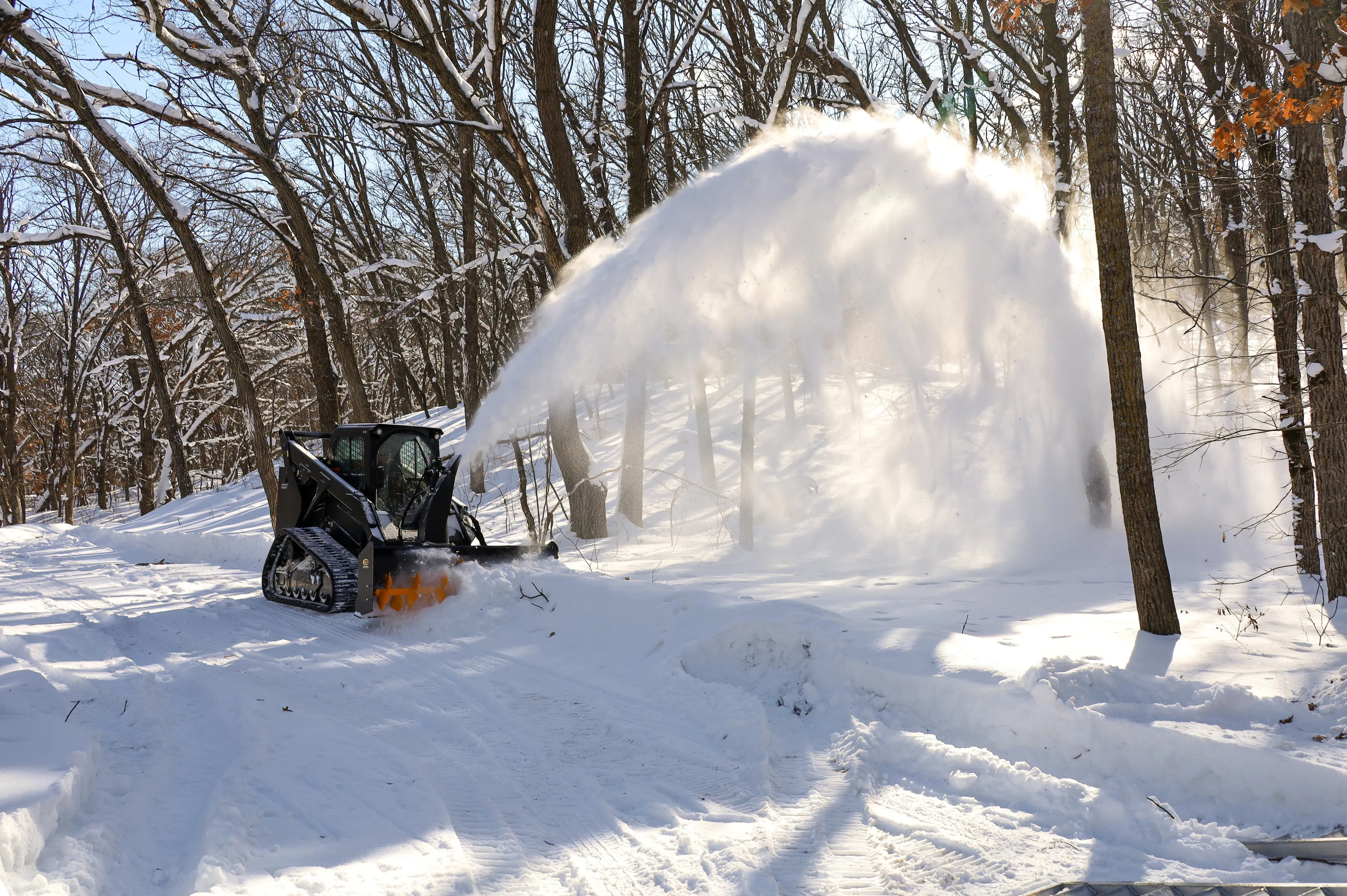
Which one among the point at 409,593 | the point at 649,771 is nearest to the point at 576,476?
the point at 409,593

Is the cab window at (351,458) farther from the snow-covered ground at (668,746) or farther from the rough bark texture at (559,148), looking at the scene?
the rough bark texture at (559,148)

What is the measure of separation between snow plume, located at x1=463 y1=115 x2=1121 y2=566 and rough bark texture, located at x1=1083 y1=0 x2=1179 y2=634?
2.30m

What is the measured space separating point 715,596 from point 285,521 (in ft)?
16.6

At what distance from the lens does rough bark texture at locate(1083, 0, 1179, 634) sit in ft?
19.7

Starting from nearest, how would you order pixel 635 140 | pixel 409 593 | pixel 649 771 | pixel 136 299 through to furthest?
1. pixel 649 771
2. pixel 409 593
3. pixel 635 140
4. pixel 136 299

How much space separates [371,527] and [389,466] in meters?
1.08

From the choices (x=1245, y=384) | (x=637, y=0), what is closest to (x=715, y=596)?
(x=1245, y=384)

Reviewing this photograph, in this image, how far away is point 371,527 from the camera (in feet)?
25.8

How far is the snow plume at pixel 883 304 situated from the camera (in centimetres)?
838

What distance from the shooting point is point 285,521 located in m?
9.12

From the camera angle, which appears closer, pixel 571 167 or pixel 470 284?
pixel 571 167

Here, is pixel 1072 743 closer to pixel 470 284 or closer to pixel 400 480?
pixel 400 480

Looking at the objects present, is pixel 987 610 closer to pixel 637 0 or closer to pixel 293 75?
pixel 637 0

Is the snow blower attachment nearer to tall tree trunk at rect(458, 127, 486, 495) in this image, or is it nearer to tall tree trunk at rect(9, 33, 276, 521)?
tall tree trunk at rect(458, 127, 486, 495)
